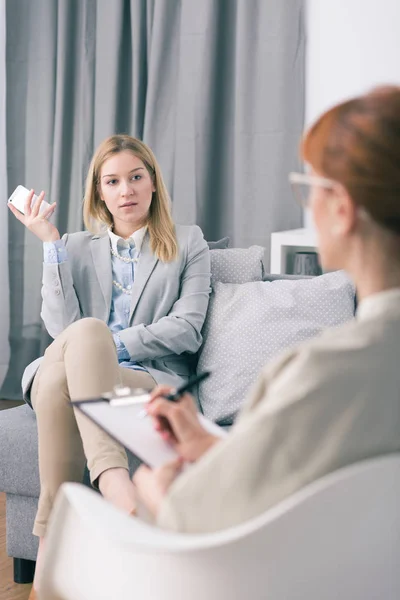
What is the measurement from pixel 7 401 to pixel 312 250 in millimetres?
1719

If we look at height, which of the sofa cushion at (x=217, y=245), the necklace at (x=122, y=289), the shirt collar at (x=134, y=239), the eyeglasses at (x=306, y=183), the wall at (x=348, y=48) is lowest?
the necklace at (x=122, y=289)

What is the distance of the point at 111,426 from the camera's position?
112 centimetres

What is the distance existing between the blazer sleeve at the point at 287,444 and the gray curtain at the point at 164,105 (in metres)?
2.88

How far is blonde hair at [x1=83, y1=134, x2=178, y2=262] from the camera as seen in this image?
2.46 meters

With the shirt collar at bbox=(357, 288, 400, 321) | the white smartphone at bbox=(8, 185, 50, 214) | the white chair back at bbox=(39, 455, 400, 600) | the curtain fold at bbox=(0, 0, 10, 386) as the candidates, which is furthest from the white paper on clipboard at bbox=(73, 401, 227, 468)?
the curtain fold at bbox=(0, 0, 10, 386)

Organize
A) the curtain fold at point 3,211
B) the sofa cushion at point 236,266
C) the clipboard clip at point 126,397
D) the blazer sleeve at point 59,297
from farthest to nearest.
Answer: the curtain fold at point 3,211
the sofa cushion at point 236,266
the blazer sleeve at point 59,297
the clipboard clip at point 126,397

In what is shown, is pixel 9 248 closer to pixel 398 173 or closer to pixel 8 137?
pixel 8 137

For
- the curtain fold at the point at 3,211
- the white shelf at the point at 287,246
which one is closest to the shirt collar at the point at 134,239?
the white shelf at the point at 287,246

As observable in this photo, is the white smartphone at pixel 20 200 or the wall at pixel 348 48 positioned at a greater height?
the wall at pixel 348 48

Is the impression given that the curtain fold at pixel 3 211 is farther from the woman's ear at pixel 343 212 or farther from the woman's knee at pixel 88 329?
the woman's ear at pixel 343 212

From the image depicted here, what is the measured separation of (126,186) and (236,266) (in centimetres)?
41

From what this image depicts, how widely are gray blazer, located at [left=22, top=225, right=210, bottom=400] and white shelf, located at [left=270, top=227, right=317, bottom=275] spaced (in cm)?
85

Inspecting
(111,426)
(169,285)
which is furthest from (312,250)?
(111,426)

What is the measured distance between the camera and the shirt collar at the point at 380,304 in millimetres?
914
